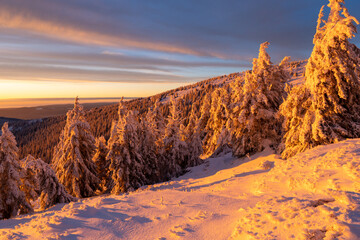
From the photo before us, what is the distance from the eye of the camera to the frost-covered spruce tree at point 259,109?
23062 millimetres

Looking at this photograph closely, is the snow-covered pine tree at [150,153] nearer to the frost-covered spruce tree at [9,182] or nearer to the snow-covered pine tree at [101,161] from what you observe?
the snow-covered pine tree at [101,161]

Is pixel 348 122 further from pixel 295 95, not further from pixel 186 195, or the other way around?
pixel 186 195

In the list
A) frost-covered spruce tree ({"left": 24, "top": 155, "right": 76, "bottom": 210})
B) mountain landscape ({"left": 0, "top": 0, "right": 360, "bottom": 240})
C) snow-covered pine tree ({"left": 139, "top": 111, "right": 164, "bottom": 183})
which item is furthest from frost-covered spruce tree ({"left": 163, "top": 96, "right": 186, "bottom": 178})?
frost-covered spruce tree ({"left": 24, "top": 155, "right": 76, "bottom": 210})

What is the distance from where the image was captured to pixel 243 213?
822 centimetres

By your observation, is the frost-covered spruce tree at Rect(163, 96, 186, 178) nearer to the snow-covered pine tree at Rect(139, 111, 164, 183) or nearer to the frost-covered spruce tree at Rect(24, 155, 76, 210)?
the snow-covered pine tree at Rect(139, 111, 164, 183)

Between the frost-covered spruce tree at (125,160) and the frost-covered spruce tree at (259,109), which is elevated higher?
the frost-covered spruce tree at (259,109)

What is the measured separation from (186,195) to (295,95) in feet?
40.5

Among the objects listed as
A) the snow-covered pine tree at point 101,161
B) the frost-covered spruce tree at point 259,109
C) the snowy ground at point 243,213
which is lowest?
the snow-covered pine tree at point 101,161

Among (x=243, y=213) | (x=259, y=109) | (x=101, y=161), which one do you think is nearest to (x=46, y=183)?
(x=101, y=161)

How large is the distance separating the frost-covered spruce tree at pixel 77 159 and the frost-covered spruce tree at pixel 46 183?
496 cm

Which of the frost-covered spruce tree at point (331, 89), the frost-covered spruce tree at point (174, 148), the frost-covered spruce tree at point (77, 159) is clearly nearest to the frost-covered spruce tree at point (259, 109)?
the frost-covered spruce tree at point (331, 89)

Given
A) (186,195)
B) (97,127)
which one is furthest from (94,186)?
(97,127)

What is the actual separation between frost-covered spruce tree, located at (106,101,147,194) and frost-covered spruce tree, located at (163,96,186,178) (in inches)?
157

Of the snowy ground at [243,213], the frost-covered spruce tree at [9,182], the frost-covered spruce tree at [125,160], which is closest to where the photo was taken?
the snowy ground at [243,213]
